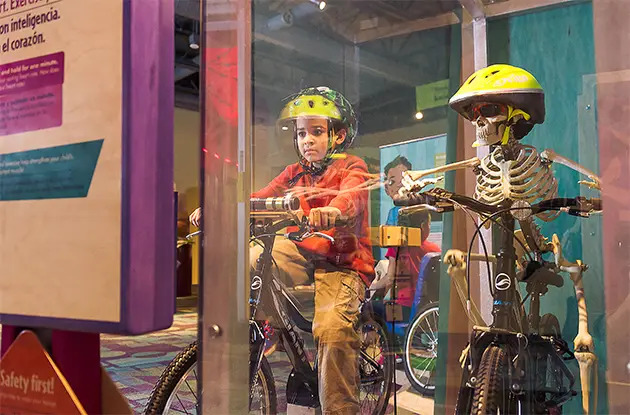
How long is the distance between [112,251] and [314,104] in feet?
3.87

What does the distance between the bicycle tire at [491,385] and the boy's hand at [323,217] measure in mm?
540

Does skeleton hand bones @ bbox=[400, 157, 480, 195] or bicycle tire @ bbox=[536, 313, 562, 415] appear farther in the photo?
skeleton hand bones @ bbox=[400, 157, 480, 195]

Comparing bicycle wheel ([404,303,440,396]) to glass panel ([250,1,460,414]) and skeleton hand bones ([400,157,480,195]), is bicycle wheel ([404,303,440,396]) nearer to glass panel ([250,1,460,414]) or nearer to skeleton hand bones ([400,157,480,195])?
glass panel ([250,1,460,414])

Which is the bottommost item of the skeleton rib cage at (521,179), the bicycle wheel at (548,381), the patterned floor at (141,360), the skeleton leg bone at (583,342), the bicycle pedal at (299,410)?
the patterned floor at (141,360)

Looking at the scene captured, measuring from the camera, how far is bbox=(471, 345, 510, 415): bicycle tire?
4.63ft

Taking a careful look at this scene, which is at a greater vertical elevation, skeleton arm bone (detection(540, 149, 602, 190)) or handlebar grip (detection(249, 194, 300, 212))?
skeleton arm bone (detection(540, 149, 602, 190))

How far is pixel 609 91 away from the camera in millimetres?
1166

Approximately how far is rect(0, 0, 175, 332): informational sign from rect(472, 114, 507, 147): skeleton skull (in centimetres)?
106

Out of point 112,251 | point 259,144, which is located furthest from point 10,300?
point 259,144

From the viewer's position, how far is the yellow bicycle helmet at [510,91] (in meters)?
1.54

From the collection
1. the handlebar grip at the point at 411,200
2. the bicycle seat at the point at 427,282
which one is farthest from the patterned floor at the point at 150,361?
the handlebar grip at the point at 411,200

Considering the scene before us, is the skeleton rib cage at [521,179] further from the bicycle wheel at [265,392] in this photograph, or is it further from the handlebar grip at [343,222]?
the bicycle wheel at [265,392]

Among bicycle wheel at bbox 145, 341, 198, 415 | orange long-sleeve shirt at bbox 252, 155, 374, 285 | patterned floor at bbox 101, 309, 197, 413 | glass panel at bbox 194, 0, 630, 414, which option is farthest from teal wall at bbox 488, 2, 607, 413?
Result: patterned floor at bbox 101, 309, 197, 413

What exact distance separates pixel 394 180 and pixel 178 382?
88 centimetres
